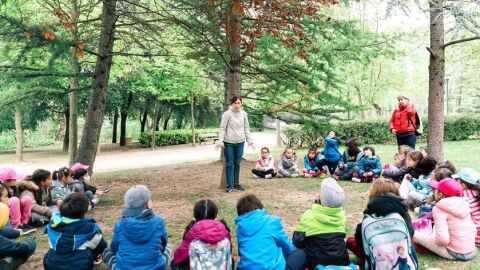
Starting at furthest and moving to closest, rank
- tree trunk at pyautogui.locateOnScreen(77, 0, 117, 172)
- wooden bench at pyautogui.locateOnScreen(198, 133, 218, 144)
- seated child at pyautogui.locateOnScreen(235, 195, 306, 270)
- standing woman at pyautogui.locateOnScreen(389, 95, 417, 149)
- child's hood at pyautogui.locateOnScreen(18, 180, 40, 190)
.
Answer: wooden bench at pyautogui.locateOnScreen(198, 133, 218, 144)
tree trunk at pyautogui.locateOnScreen(77, 0, 117, 172)
standing woman at pyautogui.locateOnScreen(389, 95, 417, 149)
child's hood at pyautogui.locateOnScreen(18, 180, 40, 190)
seated child at pyautogui.locateOnScreen(235, 195, 306, 270)

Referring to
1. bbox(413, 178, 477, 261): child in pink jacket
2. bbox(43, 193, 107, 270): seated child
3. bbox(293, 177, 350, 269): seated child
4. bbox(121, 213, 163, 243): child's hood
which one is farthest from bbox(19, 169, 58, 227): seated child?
bbox(413, 178, 477, 261): child in pink jacket

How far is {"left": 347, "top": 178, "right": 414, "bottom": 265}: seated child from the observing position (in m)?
3.29

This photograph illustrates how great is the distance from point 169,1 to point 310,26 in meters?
2.97

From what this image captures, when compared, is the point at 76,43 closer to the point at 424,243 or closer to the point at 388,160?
the point at 424,243

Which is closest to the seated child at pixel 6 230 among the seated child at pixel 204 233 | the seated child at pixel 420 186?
the seated child at pixel 204 233

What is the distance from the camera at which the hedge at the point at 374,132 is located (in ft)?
62.0

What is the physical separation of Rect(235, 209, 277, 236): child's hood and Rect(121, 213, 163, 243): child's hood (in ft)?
2.39

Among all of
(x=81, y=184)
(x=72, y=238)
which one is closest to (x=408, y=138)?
(x=81, y=184)

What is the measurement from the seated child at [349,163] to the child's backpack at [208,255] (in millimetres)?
5751

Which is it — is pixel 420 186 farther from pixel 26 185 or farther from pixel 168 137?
pixel 168 137

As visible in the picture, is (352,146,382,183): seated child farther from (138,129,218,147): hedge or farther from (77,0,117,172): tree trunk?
(138,129,218,147): hedge

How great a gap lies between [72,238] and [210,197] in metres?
3.52

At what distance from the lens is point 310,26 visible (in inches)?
320

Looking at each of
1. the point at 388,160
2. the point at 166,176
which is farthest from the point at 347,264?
the point at 388,160
